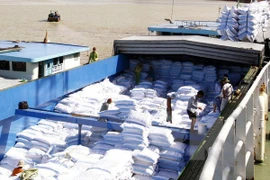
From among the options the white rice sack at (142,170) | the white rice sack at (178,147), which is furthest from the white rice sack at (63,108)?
the white rice sack at (142,170)

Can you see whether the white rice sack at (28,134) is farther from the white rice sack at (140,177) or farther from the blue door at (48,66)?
the blue door at (48,66)

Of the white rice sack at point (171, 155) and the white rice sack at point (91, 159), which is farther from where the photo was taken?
the white rice sack at point (171, 155)

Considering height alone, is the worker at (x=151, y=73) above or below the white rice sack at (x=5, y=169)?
above

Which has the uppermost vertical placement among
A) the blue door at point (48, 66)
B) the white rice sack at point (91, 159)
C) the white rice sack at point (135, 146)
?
the blue door at point (48, 66)

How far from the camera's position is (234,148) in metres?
4.01

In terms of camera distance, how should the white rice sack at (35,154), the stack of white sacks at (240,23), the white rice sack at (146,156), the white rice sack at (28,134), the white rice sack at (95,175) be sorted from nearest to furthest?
the white rice sack at (95,175)
the white rice sack at (146,156)
the white rice sack at (35,154)
the white rice sack at (28,134)
the stack of white sacks at (240,23)

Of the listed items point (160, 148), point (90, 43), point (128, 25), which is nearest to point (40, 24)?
point (128, 25)

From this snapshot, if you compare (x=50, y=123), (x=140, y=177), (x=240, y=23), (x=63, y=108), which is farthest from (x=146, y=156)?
(x=240, y=23)

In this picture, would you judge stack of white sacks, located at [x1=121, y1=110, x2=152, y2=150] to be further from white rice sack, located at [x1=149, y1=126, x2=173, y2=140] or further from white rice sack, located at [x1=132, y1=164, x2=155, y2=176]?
white rice sack, located at [x1=132, y1=164, x2=155, y2=176]

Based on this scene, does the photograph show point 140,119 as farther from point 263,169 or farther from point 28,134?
point 28,134

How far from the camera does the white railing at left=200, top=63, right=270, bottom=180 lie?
3064 millimetres

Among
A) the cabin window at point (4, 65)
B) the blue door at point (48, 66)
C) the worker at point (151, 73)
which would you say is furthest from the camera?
the worker at point (151, 73)

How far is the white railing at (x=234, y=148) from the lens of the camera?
3064 millimetres

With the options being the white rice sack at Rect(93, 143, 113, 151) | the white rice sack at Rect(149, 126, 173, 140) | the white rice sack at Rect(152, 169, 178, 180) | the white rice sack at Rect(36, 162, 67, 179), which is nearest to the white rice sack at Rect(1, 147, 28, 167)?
the white rice sack at Rect(36, 162, 67, 179)
